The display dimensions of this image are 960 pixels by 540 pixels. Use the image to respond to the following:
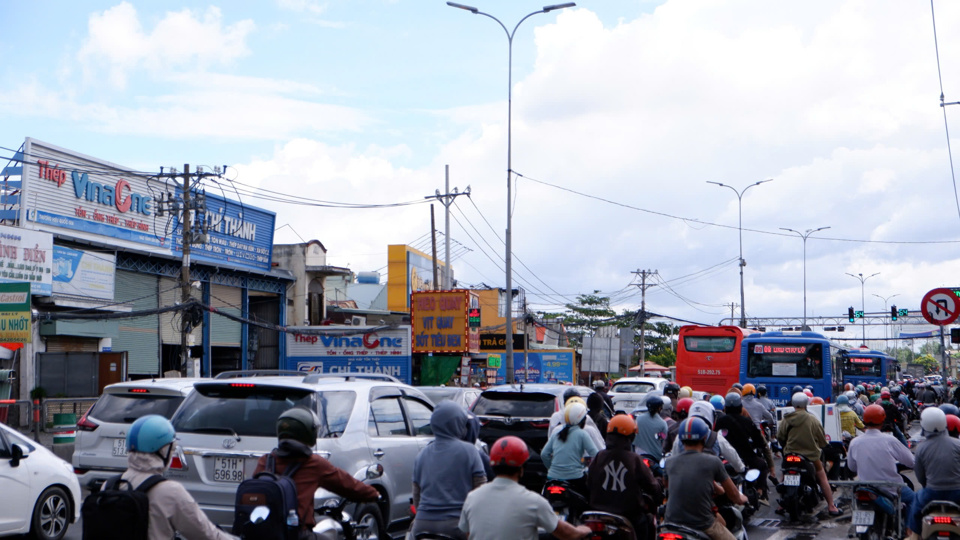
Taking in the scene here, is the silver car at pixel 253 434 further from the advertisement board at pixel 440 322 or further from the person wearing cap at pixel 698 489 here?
the advertisement board at pixel 440 322

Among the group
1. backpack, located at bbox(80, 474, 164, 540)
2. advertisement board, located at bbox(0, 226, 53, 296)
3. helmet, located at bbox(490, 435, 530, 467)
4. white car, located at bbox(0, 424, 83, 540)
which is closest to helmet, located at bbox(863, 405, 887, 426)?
helmet, located at bbox(490, 435, 530, 467)

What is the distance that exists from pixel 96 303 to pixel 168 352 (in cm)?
575

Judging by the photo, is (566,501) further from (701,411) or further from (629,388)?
(629,388)

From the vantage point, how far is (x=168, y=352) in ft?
110

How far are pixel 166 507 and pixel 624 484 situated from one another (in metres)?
3.57

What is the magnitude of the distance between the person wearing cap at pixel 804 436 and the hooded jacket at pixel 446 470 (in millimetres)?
7070

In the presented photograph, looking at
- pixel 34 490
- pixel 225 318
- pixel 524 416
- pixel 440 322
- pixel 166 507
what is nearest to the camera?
pixel 166 507

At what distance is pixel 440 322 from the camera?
3772 centimetres

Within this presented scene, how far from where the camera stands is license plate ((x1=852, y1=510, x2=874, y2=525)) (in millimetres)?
8953

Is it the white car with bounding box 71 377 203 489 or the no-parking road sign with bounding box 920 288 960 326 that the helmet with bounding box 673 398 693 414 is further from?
the white car with bounding box 71 377 203 489

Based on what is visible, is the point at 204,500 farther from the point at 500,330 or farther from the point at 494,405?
the point at 500,330

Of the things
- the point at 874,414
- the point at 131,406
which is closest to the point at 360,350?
the point at 131,406

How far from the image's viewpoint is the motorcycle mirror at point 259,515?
4.88m

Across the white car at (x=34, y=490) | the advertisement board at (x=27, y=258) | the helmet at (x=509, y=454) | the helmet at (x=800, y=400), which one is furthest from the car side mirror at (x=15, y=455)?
the advertisement board at (x=27, y=258)
